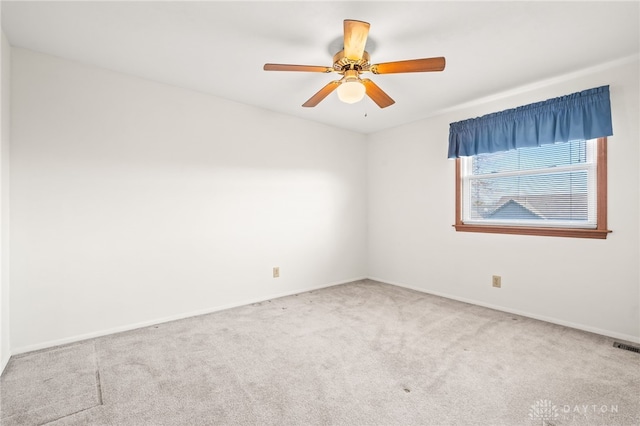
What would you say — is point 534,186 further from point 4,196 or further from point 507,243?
point 4,196

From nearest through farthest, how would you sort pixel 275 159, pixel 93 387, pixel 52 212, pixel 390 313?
pixel 93 387
pixel 52 212
pixel 390 313
pixel 275 159

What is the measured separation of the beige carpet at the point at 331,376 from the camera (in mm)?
1625

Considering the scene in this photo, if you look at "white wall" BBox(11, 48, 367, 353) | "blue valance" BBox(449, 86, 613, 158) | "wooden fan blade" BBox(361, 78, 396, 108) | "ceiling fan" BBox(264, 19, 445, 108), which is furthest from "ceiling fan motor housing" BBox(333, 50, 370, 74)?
"blue valance" BBox(449, 86, 613, 158)

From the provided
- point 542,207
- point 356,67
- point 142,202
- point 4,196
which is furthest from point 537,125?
point 4,196

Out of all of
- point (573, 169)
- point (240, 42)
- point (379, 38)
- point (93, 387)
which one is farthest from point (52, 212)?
point (573, 169)

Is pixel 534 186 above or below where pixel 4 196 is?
above

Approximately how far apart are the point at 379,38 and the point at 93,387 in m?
3.01

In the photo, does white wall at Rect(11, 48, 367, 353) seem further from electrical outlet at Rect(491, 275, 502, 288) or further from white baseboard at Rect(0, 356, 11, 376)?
electrical outlet at Rect(491, 275, 502, 288)

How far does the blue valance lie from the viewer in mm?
2619

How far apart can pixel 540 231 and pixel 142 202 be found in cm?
394

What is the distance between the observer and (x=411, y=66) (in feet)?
6.51

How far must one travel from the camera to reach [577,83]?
278cm

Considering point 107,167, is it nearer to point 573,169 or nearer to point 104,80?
point 104,80

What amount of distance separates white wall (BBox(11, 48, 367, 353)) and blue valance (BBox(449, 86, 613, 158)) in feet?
6.43
